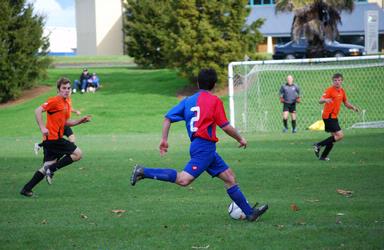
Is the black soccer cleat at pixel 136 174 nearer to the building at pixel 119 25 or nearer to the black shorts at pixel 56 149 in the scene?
the black shorts at pixel 56 149

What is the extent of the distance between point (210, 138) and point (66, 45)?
84349mm

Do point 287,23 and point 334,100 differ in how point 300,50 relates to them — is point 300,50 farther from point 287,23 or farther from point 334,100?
point 334,100

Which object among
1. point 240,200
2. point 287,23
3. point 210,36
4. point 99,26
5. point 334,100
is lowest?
point 240,200

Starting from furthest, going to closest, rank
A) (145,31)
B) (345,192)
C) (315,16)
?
(145,31) < (315,16) < (345,192)

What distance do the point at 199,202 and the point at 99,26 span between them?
62.4 meters

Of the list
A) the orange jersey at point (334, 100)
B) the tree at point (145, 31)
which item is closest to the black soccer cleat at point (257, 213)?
the orange jersey at point (334, 100)

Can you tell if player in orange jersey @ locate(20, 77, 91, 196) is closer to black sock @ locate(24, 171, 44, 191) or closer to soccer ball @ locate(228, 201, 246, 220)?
black sock @ locate(24, 171, 44, 191)

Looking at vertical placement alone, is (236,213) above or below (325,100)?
below

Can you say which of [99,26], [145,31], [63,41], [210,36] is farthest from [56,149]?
[63,41]

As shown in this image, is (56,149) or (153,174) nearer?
(153,174)

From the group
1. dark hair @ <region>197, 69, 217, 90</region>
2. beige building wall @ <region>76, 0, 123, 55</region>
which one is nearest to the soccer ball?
dark hair @ <region>197, 69, 217, 90</region>

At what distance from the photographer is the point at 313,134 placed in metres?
23.4

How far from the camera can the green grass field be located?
22.8 feet

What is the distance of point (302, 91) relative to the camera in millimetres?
34312
